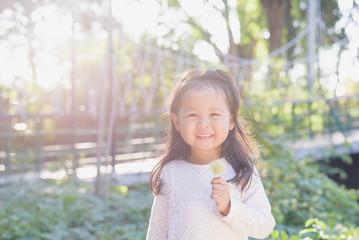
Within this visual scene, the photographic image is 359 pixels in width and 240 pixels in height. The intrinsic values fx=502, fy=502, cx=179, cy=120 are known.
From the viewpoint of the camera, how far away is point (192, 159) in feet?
5.52

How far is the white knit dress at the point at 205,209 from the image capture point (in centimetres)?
152

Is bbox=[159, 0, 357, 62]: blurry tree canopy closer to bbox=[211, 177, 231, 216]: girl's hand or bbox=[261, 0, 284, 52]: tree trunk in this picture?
bbox=[261, 0, 284, 52]: tree trunk

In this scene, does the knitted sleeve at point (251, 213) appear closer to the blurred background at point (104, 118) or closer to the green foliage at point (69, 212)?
the blurred background at point (104, 118)

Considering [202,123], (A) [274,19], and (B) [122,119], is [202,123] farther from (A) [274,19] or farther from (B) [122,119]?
(A) [274,19]

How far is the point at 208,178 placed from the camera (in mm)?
1604

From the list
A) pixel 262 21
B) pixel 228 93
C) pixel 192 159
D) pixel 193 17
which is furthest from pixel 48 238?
pixel 262 21

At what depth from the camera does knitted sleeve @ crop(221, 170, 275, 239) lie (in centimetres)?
149

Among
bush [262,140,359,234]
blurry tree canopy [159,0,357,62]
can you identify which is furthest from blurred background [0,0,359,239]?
blurry tree canopy [159,0,357,62]

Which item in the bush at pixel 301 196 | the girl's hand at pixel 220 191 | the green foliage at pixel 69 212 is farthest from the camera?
the bush at pixel 301 196

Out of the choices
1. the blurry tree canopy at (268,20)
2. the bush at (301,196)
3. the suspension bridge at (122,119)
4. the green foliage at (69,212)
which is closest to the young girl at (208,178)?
the green foliage at (69,212)

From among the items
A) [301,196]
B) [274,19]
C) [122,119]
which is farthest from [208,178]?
[274,19]

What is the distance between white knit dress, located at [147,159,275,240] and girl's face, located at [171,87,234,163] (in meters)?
0.11

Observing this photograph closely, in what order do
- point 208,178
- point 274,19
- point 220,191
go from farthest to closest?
point 274,19, point 208,178, point 220,191

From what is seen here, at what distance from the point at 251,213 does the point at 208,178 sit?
0.18 m
